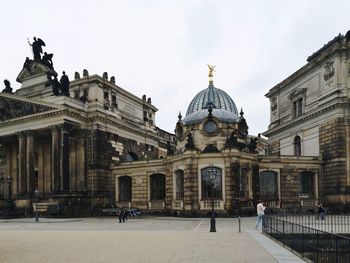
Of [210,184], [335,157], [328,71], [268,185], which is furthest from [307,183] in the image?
[210,184]

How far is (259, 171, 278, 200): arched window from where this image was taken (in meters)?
44.8

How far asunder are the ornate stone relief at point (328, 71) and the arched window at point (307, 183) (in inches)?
395

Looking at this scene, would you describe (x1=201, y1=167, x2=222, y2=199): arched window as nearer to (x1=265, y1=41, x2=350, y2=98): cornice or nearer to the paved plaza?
(x1=265, y1=41, x2=350, y2=98): cornice

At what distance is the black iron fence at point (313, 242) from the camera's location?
11.8 m

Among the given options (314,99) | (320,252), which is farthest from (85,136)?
→ (320,252)

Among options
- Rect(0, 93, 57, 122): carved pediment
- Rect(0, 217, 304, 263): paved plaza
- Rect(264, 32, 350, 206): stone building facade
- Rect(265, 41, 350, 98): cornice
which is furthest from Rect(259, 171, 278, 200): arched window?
Rect(0, 217, 304, 263): paved plaza

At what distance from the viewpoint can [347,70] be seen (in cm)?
4516

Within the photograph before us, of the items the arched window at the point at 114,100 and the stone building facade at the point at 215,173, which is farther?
the arched window at the point at 114,100

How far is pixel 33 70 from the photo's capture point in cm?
5538

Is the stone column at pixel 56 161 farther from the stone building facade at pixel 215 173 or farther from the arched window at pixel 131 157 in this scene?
the arched window at pixel 131 157

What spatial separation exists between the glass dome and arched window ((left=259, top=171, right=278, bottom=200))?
9822mm

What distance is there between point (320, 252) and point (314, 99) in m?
38.6

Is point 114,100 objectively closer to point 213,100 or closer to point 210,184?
point 213,100

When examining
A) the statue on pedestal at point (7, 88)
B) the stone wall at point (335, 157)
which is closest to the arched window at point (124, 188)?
the statue on pedestal at point (7, 88)
